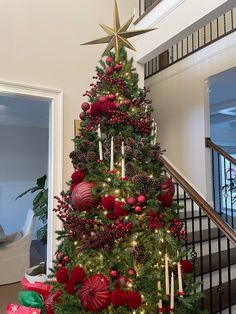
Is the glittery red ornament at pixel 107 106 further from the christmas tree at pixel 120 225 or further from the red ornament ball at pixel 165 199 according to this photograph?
the red ornament ball at pixel 165 199

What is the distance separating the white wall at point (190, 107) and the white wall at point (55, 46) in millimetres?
1478

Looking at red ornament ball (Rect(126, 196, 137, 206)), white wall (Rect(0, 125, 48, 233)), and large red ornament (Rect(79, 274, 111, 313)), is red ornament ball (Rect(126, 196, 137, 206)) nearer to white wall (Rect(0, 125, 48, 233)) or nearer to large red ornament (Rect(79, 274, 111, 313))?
large red ornament (Rect(79, 274, 111, 313))

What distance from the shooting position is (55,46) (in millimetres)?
2902

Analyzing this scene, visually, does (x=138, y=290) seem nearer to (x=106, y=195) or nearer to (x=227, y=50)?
(x=106, y=195)

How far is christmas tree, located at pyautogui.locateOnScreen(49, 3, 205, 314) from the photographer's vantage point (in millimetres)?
1382

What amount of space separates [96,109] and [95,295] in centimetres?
102

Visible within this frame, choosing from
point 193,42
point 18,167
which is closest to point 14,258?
point 18,167

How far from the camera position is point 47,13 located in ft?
9.48

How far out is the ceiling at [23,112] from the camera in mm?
4723

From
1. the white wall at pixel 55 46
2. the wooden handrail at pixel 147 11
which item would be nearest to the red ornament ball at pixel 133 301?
the white wall at pixel 55 46

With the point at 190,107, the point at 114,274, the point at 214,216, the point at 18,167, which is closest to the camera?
the point at 114,274

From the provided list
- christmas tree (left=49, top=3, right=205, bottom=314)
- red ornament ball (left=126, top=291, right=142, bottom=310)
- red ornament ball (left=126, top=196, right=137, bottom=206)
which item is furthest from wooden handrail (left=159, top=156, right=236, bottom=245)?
red ornament ball (left=126, top=291, right=142, bottom=310)

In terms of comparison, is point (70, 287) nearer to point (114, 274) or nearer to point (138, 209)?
point (114, 274)

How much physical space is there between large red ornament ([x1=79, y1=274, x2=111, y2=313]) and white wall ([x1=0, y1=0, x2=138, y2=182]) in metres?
1.63
